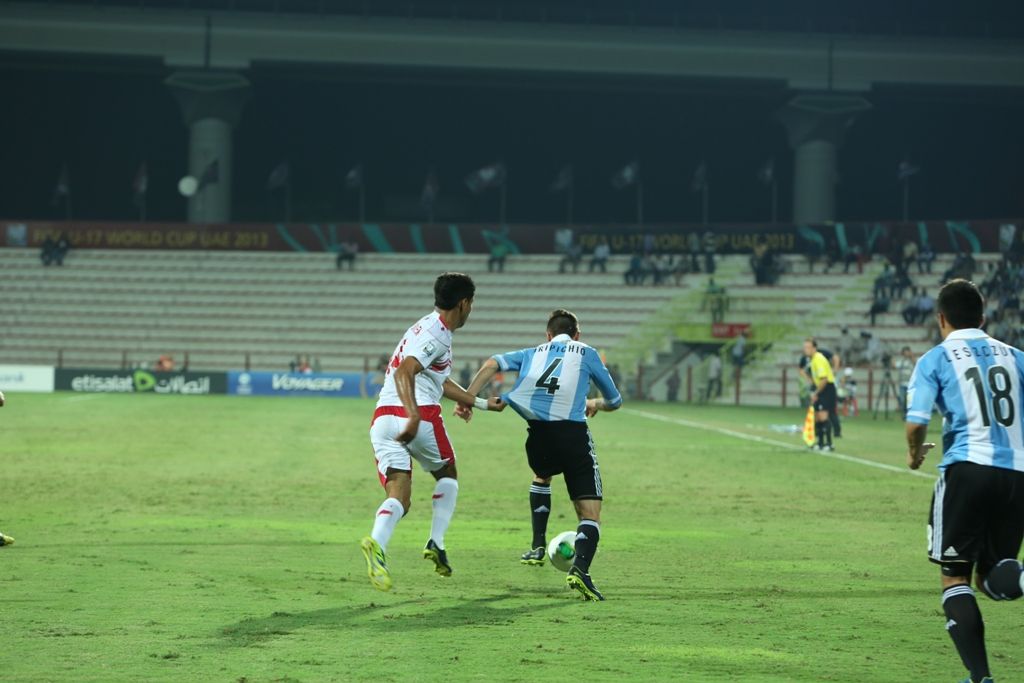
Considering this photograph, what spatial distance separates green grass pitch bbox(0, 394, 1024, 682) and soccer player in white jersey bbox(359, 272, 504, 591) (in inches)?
18.9

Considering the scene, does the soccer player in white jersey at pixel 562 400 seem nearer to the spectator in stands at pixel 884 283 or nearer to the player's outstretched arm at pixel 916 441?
the player's outstretched arm at pixel 916 441

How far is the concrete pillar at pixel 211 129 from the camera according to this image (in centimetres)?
5931

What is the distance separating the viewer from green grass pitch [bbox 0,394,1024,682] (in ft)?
25.8

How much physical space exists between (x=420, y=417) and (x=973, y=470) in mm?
4295

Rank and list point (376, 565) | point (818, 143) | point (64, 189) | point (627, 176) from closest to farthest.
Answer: point (376, 565) < point (818, 143) < point (627, 176) < point (64, 189)

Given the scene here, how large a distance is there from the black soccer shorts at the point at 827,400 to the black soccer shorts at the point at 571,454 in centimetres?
1572

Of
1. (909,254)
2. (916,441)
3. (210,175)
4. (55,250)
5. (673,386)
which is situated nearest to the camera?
(916,441)

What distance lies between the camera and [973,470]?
23.2 ft

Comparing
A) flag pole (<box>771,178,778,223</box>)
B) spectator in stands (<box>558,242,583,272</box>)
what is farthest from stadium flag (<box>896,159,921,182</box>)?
spectator in stands (<box>558,242,583,272</box>)

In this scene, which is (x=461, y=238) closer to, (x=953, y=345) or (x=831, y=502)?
(x=831, y=502)

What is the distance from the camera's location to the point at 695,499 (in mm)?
18047

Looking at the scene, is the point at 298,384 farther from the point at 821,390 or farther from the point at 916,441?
the point at 916,441

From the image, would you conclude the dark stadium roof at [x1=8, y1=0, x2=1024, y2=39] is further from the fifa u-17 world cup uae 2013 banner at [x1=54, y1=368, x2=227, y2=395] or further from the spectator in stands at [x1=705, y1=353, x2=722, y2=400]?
the fifa u-17 world cup uae 2013 banner at [x1=54, y1=368, x2=227, y2=395]

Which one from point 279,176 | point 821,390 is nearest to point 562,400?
point 821,390
